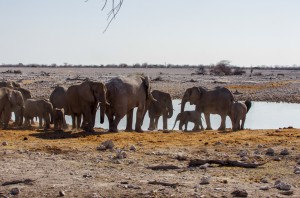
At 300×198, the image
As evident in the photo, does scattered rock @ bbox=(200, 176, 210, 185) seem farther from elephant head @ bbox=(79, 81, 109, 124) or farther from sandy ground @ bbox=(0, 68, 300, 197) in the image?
elephant head @ bbox=(79, 81, 109, 124)

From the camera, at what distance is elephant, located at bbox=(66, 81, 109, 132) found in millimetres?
16781

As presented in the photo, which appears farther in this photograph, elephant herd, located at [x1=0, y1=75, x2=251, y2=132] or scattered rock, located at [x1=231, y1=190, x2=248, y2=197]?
elephant herd, located at [x1=0, y1=75, x2=251, y2=132]

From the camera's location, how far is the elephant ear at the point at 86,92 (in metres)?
17.1

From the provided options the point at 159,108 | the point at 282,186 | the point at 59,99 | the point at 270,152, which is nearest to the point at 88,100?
the point at 59,99

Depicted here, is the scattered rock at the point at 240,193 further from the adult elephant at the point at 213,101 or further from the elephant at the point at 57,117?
the adult elephant at the point at 213,101

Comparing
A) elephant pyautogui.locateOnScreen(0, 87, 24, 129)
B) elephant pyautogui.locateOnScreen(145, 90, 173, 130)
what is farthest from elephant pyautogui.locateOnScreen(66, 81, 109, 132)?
elephant pyautogui.locateOnScreen(145, 90, 173, 130)

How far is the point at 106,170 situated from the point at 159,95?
13328mm

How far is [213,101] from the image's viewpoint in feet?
68.3

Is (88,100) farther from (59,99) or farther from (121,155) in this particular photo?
(121,155)

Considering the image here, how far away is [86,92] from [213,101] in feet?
17.6

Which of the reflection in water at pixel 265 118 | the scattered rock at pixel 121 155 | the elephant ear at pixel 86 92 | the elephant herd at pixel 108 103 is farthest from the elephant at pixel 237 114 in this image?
the scattered rock at pixel 121 155

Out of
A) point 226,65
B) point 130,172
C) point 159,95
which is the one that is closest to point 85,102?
point 159,95

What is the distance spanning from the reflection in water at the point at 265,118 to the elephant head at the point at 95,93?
6.06 m

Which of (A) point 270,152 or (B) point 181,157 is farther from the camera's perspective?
(A) point 270,152
